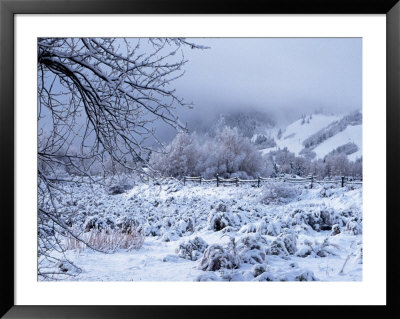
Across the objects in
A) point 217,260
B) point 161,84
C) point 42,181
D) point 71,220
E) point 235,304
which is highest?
point 161,84

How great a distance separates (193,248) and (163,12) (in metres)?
1.26

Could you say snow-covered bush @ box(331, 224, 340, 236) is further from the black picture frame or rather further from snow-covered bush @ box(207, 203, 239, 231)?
snow-covered bush @ box(207, 203, 239, 231)

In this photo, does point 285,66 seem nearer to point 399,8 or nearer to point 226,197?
point 399,8

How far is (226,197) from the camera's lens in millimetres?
2127

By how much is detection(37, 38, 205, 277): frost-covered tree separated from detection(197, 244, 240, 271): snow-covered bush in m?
0.63

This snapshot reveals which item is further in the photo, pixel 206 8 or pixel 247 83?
pixel 247 83

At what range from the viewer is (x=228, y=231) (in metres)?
2.06

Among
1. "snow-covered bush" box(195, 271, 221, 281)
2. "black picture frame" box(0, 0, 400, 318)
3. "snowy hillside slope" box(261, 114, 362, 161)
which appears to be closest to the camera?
"black picture frame" box(0, 0, 400, 318)

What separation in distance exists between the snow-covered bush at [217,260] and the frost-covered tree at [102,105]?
0.63 meters

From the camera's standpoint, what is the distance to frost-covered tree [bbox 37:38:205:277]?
2076mm

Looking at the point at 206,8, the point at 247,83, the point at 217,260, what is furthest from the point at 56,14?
the point at 217,260

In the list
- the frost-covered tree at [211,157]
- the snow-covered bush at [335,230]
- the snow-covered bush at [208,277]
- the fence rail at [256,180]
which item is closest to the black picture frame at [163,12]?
the snow-covered bush at [208,277]

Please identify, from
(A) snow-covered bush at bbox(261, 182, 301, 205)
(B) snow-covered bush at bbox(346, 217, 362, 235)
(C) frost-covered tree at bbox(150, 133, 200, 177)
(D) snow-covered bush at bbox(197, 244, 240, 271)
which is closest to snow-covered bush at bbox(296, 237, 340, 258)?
(B) snow-covered bush at bbox(346, 217, 362, 235)

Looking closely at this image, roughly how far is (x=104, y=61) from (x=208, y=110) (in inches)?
25.4
